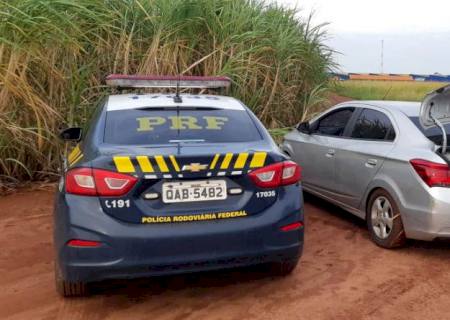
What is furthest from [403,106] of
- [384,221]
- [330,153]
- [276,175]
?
[276,175]

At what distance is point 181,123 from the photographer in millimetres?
3762

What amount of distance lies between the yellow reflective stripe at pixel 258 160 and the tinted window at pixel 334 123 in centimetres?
259

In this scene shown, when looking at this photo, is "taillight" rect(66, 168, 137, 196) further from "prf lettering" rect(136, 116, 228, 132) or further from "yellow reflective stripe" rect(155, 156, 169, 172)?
"prf lettering" rect(136, 116, 228, 132)

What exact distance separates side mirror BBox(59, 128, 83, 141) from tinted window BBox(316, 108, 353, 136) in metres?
2.87

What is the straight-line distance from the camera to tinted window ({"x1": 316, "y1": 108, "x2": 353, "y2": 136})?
5.81m

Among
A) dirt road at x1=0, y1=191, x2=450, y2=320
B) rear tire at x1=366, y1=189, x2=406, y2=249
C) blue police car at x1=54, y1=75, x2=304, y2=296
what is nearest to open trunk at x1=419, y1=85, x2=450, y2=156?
rear tire at x1=366, y1=189, x2=406, y2=249

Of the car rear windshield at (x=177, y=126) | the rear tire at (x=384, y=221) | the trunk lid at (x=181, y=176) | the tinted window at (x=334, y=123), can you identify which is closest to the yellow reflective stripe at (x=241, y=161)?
the trunk lid at (x=181, y=176)

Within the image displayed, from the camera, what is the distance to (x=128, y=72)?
27.0 ft

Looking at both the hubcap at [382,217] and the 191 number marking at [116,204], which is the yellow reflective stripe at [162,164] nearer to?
the 191 number marking at [116,204]

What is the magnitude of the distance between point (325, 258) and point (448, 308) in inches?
48.2

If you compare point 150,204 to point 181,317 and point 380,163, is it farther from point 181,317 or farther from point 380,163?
point 380,163

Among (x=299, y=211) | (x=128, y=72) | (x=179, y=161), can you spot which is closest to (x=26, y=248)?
(x=179, y=161)

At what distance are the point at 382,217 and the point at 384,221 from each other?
0.15 feet

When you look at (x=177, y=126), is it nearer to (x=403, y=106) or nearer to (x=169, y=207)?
(x=169, y=207)
